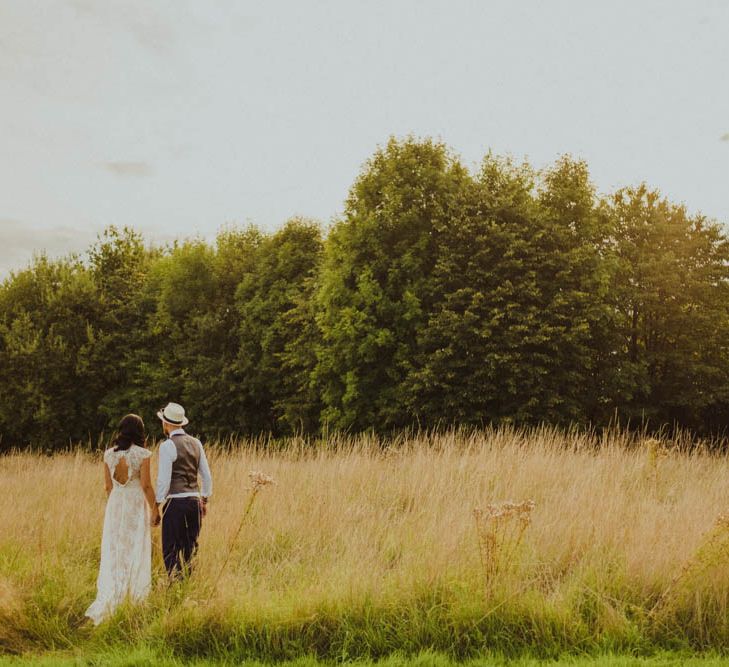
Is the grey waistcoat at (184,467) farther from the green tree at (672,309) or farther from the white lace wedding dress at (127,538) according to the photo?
the green tree at (672,309)

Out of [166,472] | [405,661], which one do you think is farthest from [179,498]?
[405,661]

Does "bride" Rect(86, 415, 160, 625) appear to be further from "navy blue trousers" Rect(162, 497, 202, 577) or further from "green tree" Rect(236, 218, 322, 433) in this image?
"green tree" Rect(236, 218, 322, 433)

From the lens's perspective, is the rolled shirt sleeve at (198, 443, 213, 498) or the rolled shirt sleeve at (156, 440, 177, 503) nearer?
the rolled shirt sleeve at (156, 440, 177, 503)

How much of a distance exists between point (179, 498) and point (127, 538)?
758 mm

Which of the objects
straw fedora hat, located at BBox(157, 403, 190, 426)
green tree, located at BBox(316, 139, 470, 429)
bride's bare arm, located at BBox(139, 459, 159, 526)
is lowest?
bride's bare arm, located at BBox(139, 459, 159, 526)

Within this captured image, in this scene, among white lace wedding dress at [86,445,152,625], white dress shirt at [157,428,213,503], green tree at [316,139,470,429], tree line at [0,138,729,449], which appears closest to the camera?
white lace wedding dress at [86,445,152,625]

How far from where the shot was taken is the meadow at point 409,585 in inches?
244

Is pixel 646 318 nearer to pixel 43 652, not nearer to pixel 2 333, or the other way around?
pixel 43 652

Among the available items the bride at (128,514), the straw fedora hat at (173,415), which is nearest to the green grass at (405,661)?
the bride at (128,514)

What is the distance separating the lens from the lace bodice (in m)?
7.66

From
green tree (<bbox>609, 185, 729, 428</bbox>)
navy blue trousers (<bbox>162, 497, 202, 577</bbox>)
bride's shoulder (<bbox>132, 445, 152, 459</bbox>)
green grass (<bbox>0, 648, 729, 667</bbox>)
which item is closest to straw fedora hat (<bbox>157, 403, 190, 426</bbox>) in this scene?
bride's shoulder (<bbox>132, 445, 152, 459</bbox>)

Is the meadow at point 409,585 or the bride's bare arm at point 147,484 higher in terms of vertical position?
the bride's bare arm at point 147,484

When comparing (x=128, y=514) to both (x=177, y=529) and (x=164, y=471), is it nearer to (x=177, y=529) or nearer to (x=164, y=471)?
(x=177, y=529)

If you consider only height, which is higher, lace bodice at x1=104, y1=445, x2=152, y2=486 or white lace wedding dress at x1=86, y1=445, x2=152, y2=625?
lace bodice at x1=104, y1=445, x2=152, y2=486
